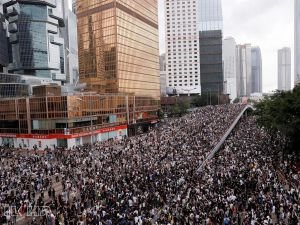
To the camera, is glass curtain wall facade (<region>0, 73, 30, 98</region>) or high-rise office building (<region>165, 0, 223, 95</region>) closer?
glass curtain wall facade (<region>0, 73, 30, 98</region>)

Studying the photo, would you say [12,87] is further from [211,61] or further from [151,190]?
[211,61]

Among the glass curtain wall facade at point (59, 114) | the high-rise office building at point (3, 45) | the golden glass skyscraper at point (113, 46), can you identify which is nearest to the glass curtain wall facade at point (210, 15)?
the golden glass skyscraper at point (113, 46)

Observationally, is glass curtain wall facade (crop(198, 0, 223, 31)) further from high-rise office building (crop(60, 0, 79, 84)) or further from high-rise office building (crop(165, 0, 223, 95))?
high-rise office building (crop(60, 0, 79, 84))

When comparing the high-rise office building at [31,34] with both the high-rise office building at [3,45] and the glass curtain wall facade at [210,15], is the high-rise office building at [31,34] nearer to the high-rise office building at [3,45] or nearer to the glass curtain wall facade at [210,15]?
the high-rise office building at [3,45]

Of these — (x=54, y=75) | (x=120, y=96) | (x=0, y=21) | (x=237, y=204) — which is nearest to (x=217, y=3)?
(x=54, y=75)

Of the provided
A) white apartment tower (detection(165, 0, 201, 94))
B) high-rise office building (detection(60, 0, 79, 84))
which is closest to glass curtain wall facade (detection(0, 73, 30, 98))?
high-rise office building (detection(60, 0, 79, 84))
